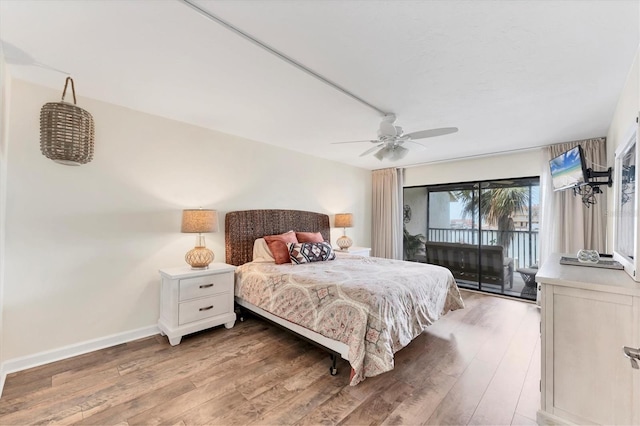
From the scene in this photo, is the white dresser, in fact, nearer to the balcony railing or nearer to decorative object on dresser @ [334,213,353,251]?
the balcony railing

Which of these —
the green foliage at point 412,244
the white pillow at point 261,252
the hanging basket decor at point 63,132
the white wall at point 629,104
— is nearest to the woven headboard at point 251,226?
the white pillow at point 261,252

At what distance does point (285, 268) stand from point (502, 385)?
7.35 feet

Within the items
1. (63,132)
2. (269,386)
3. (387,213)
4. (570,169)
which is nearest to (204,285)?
(269,386)

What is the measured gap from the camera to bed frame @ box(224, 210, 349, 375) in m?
2.37

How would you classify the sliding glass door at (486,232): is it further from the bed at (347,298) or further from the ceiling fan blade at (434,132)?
the ceiling fan blade at (434,132)

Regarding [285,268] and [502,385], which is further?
[285,268]

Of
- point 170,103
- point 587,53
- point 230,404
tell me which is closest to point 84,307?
point 230,404

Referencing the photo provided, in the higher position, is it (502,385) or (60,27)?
(60,27)

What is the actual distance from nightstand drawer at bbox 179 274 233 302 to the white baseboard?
64 cm

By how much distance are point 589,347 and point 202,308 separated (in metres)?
3.11

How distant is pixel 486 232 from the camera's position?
15.7ft

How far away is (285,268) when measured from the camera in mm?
3137

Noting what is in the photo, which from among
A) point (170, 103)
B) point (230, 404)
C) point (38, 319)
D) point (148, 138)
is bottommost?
point (230, 404)

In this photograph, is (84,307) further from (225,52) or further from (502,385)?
(502,385)
